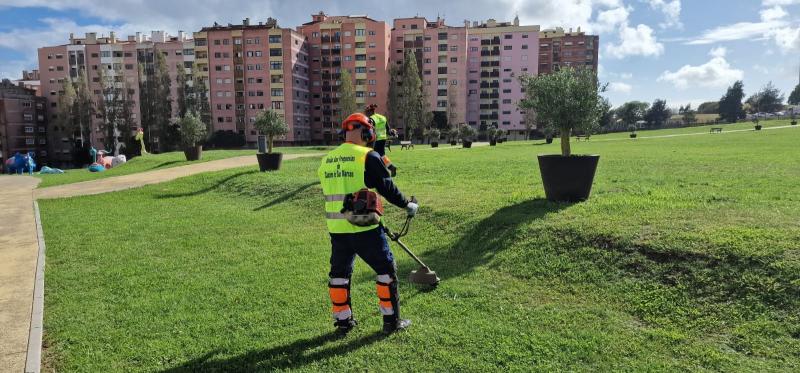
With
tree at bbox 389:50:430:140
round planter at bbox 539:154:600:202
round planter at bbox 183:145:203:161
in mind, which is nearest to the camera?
round planter at bbox 539:154:600:202

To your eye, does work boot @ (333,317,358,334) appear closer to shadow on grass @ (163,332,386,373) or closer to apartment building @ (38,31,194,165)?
shadow on grass @ (163,332,386,373)

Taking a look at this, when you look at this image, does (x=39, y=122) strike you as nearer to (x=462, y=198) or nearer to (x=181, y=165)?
(x=181, y=165)

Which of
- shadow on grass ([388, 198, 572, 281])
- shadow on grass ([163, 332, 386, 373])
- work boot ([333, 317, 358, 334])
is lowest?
shadow on grass ([163, 332, 386, 373])

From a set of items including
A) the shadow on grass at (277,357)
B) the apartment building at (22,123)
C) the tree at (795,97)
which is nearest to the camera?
the shadow on grass at (277,357)

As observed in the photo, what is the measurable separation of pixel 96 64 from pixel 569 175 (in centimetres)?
10582

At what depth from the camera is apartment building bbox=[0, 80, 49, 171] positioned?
285ft

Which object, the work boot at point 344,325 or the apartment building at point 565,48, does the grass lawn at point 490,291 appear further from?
the apartment building at point 565,48

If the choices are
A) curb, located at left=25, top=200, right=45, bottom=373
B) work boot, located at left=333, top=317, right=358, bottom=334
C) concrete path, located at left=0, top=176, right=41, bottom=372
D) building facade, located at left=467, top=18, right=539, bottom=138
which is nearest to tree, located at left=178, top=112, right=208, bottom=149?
concrete path, located at left=0, top=176, right=41, bottom=372

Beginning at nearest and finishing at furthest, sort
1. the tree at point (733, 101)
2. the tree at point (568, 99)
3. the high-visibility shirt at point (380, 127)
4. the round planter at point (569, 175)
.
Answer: the round planter at point (569, 175) → the tree at point (568, 99) → the high-visibility shirt at point (380, 127) → the tree at point (733, 101)

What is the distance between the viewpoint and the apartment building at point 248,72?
8431cm

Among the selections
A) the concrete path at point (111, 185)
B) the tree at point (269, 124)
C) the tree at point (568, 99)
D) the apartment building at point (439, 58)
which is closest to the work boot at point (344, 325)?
the tree at point (568, 99)

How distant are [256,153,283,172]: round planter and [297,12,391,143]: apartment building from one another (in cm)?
7080

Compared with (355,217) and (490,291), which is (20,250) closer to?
(355,217)

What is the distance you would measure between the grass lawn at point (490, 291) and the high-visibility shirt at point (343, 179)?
3.54 feet
